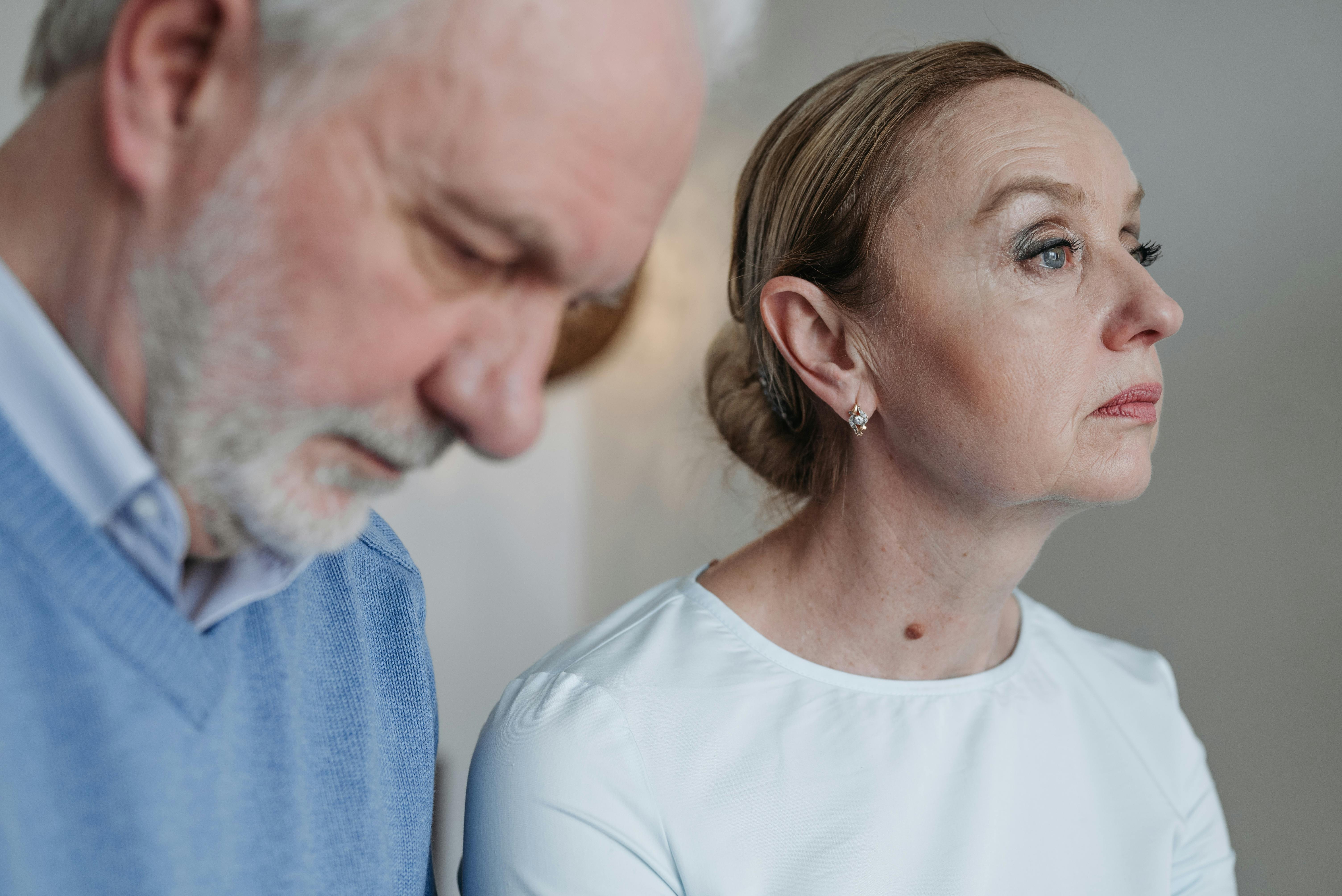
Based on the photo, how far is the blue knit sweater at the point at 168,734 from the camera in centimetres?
51

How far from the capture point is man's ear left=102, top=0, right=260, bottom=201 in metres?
0.50

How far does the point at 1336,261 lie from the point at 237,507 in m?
1.44

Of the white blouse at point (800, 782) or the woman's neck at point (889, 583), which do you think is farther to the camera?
the woman's neck at point (889, 583)

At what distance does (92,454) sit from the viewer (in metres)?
0.52

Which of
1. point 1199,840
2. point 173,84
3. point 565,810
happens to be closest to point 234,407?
point 173,84

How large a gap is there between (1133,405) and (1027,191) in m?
0.26

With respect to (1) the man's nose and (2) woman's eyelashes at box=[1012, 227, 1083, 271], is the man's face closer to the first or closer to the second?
(1) the man's nose

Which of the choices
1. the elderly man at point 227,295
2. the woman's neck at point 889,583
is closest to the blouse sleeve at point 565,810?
the woman's neck at point 889,583

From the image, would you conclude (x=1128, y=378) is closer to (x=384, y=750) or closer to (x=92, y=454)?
(x=384, y=750)

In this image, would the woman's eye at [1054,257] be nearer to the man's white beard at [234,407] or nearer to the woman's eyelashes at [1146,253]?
the woman's eyelashes at [1146,253]

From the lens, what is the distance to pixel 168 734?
0.57 m

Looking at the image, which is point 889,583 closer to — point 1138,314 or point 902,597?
point 902,597

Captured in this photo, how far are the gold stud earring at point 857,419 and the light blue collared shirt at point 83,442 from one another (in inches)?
28.4

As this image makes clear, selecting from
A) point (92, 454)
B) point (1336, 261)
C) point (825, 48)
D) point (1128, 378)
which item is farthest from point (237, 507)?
point (825, 48)
